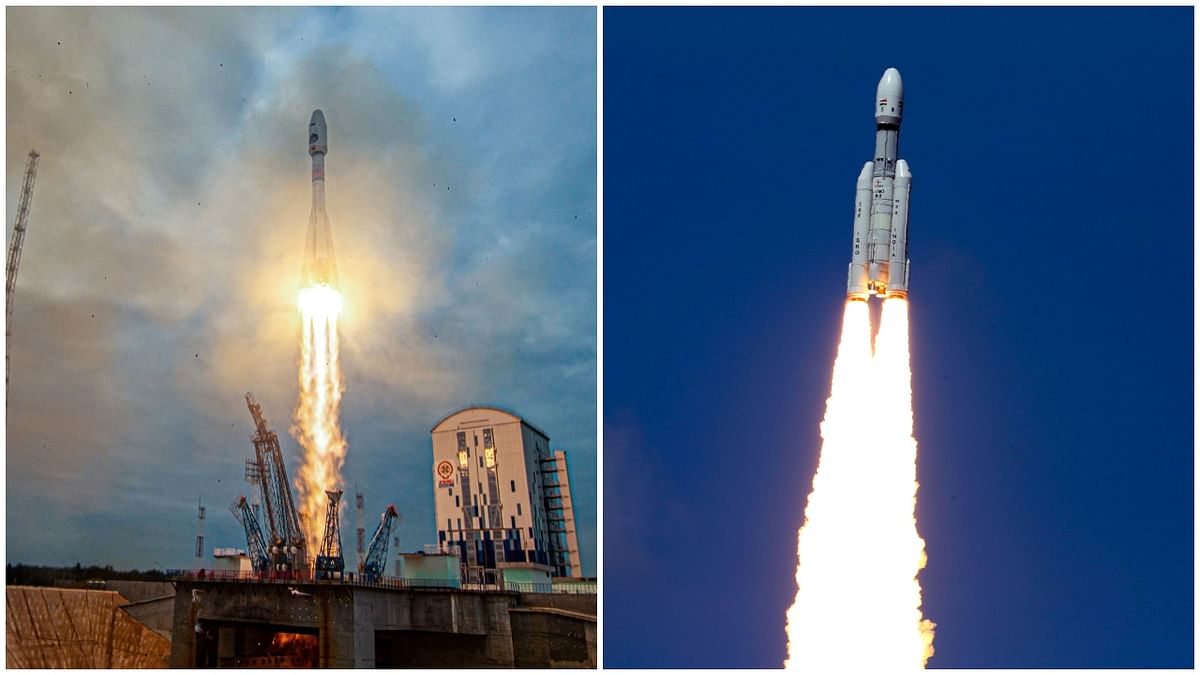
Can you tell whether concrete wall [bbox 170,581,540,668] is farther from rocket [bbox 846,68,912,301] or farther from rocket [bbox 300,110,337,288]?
rocket [bbox 846,68,912,301]

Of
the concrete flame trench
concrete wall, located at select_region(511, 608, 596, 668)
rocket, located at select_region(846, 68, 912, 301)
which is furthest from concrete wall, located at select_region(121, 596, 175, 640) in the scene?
rocket, located at select_region(846, 68, 912, 301)

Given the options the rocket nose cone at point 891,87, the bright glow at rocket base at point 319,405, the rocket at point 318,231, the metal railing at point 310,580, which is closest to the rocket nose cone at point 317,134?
the rocket at point 318,231

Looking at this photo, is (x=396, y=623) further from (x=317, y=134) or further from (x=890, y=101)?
(x=890, y=101)

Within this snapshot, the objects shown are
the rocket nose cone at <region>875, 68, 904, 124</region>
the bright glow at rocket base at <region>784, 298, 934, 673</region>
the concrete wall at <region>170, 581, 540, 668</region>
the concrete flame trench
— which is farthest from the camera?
the concrete flame trench

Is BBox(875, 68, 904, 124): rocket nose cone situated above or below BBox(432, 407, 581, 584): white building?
above

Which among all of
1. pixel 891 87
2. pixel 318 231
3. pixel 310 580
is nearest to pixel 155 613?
pixel 310 580

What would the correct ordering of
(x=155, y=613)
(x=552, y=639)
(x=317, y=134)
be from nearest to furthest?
1. (x=552, y=639)
2. (x=317, y=134)
3. (x=155, y=613)

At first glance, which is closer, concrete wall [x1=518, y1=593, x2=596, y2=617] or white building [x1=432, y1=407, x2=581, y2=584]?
concrete wall [x1=518, y1=593, x2=596, y2=617]

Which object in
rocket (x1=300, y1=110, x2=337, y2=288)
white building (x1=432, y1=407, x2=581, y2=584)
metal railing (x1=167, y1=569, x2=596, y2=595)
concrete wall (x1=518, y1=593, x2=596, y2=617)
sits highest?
rocket (x1=300, y1=110, x2=337, y2=288)
